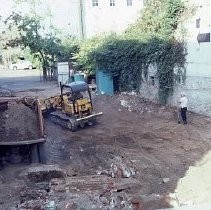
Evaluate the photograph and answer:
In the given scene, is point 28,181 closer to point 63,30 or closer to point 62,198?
point 62,198

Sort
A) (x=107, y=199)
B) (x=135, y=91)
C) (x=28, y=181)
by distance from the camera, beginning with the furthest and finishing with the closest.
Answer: (x=135, y=91), (x=28, y=181), (x=107, y=199)

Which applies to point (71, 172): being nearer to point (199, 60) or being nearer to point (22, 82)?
point (199, 60)

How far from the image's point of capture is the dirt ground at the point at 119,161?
10.3m

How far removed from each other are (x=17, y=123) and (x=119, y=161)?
11.2ft

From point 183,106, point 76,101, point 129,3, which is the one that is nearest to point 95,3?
point 129,3

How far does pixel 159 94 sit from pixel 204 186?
12.5 meters

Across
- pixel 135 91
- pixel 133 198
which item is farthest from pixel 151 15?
pixel 133 198

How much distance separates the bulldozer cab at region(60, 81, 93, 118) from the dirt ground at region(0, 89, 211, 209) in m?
0.85

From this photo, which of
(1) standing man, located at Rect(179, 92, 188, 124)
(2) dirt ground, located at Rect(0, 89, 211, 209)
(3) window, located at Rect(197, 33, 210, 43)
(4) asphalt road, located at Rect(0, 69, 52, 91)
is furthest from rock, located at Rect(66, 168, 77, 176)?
(4) asphalt road, located at Rect(0, 69, 52, 91)

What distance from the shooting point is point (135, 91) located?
83.3ft

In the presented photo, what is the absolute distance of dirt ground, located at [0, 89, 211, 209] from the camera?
1028 cm

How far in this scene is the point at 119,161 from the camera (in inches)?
538

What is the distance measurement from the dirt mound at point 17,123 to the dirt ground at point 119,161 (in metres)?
0.97

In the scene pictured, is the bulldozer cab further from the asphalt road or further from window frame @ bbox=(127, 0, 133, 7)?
window frame @ bbox=(127, 0, 133, 7)
